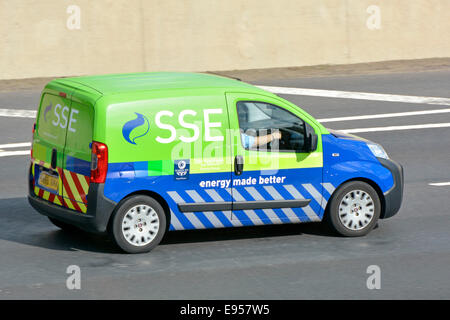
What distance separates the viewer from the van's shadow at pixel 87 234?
1037 cm

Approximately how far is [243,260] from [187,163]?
1085 mm

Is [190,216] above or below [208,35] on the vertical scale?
below

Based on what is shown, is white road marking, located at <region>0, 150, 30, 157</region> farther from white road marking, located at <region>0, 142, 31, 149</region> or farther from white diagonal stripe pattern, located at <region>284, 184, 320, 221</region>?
white diagonal stripe pattern, located at <region>284, 184, 320, 221</region>

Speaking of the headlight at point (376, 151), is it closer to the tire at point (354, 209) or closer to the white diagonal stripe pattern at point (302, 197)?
the tire at point (354, 209)

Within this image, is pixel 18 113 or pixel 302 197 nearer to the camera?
pixel 302 197

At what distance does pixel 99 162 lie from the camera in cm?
966

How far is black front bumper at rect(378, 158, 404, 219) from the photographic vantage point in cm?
1082

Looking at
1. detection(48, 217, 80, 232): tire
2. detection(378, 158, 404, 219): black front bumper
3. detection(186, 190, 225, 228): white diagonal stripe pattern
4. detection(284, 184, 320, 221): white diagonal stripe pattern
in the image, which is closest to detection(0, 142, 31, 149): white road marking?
detection(48, 217, 80, 232): tire

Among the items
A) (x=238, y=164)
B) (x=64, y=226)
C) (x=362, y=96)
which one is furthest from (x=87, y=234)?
(x=362, y=96)

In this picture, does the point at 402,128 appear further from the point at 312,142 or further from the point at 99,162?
the point at 99,162

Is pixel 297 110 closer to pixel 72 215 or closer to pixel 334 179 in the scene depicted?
pixel 334 179

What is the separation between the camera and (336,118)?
17.7 m

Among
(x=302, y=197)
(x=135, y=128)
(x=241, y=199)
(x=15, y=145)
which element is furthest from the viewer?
(x=15, y=145)

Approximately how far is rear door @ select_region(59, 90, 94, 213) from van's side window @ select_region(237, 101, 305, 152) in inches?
59.7
